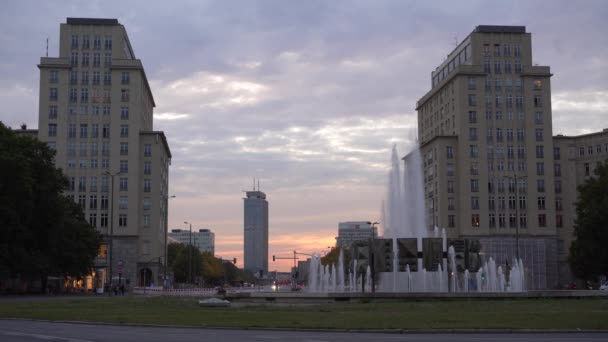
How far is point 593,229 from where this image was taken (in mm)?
87562

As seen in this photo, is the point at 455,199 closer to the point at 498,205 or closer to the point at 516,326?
the point at 498,205

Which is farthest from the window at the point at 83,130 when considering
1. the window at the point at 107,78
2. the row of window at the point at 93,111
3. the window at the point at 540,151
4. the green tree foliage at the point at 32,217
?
the window at the point at 540,151

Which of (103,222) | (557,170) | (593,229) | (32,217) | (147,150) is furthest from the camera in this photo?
(557,170)

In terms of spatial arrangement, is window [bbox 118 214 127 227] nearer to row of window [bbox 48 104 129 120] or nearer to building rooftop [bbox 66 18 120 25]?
row of window [bbox 48 104 129 120]

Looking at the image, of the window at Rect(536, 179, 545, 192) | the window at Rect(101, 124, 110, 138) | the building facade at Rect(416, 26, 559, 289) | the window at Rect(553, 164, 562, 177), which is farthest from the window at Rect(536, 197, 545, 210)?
A: the window at Rect(101, 124, 110, 138)

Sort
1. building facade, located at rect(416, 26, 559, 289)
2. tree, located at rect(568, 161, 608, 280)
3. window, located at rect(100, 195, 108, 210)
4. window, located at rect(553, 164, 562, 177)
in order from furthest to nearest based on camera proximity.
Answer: window, located at rect(553, 164, 562, 177), building facade, located at rect(416, 26, 559, 289), window, located at rect(100, 195, 108, 210), tree, located at rect(568, 161, 608, 280)

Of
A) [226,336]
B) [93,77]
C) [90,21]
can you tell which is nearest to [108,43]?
[90,21]

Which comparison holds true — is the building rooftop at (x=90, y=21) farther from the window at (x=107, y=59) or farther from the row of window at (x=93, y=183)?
the row of window at (x=93, y=183)

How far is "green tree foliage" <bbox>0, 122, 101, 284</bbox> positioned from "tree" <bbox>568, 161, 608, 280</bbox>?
55833mm

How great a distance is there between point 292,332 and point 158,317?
32.2 ft

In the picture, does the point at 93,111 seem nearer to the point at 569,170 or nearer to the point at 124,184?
the point at 124,184

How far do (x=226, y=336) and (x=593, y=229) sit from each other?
234 feet

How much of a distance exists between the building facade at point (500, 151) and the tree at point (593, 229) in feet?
94.4

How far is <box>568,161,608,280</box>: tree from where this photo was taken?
86625 millimetres
